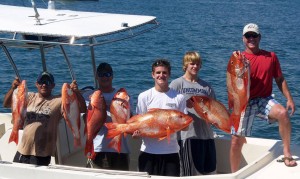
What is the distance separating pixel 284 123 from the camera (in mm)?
5898

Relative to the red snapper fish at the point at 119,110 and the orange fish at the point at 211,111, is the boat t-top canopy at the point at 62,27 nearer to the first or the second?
the red snapper fish at the point at 119,110

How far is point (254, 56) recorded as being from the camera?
6.07 meters

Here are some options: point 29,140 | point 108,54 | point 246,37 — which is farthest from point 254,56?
point 108,54

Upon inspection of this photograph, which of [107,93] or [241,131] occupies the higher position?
[107,93]

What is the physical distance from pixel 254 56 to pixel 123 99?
136 centimetres

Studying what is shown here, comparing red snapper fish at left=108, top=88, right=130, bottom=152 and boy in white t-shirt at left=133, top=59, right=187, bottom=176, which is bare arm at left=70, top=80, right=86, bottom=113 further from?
boy in white t-shirt at left=133, top=59, right=187, bottom=176

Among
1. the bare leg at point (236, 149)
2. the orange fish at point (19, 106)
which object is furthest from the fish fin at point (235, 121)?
the orange fish at point (19, 106)

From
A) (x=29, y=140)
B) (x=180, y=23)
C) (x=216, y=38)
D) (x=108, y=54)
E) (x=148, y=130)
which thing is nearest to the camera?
(x=148, y=130)

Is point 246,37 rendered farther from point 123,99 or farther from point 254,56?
point 123,99

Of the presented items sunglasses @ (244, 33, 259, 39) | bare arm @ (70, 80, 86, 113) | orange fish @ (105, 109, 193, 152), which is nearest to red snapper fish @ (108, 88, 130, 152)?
orange fish @ (105, 109, 193, 152)

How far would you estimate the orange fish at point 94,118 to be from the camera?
5.89 metres

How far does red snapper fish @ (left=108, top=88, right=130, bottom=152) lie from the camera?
5.89 metres

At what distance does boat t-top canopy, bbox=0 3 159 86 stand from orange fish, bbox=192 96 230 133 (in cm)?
112

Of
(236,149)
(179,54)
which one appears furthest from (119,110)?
(179,54)
